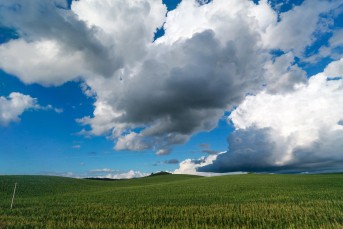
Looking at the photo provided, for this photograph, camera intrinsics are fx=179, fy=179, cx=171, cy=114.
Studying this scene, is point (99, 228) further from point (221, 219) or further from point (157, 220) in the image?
point (221, 219)

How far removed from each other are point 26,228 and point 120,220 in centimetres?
560

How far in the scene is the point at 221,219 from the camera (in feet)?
39.4

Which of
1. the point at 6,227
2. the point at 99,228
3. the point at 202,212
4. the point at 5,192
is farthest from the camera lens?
the point at 5,192

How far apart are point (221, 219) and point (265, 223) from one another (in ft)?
8.70

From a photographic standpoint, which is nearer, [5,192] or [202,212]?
[202,212]

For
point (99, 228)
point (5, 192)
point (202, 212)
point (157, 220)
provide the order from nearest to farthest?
point (99, 228)
point (157, 220)
point (202, 212)
point (5, 192)

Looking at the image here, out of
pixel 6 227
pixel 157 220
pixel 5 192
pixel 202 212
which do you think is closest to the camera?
pixel 6 227

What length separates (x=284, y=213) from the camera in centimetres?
1293

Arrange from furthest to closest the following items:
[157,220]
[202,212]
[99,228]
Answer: [202,212]
[157,220]
[99,228]

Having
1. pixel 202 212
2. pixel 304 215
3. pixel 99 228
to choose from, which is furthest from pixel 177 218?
pixel 304 215

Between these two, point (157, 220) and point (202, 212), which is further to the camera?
point (202, 212)

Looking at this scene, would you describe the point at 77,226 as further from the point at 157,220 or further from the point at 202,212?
the point at 202,212

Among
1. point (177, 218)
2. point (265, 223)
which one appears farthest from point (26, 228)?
point (265, 223)

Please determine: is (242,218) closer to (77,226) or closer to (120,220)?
(120,220)
